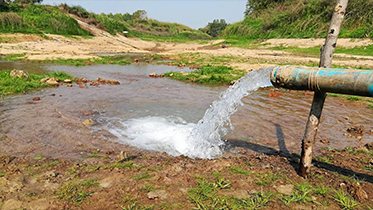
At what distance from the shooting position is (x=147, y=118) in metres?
6.16

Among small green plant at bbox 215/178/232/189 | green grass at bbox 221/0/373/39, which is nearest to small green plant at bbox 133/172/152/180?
small green plant at bbox 215/178/232/189

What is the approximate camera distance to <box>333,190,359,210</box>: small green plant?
2555 mm

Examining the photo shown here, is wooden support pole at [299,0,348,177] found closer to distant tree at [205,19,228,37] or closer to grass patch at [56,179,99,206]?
grass patch at [56,179,99,206]

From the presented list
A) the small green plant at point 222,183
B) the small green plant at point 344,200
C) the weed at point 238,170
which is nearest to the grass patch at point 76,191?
the small green plant at point 222,183

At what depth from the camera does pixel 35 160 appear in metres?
3.59

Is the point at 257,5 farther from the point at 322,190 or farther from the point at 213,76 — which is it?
the point at 322,190

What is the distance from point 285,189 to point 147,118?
13.0ft

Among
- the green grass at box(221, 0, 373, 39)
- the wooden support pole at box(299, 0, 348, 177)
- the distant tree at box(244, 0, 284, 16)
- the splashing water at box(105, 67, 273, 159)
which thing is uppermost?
the distant tree at box(244, 0, 284, 16)

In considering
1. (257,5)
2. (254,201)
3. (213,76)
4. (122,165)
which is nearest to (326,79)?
(254,201)

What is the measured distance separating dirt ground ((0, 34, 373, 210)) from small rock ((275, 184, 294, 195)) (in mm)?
11

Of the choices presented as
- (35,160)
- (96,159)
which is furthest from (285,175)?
(35,160)

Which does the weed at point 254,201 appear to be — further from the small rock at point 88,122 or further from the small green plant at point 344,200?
the small rock at point 88,122

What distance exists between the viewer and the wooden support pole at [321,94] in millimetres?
2881

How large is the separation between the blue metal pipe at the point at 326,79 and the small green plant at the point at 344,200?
1135 mm
